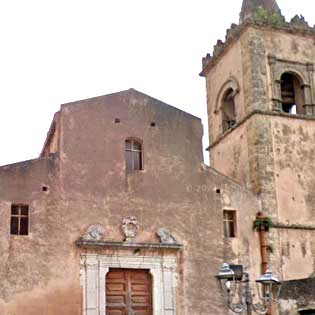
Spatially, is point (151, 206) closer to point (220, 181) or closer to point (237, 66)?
point (220, 181)

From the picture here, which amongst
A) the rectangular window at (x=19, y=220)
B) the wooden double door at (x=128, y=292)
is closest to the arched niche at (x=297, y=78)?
the wooden double door at (x=128, y=292)

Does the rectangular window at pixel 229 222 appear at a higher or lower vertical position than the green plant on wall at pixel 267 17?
lower

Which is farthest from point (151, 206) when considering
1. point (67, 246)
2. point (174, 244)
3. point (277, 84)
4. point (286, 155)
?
point (277, 84)

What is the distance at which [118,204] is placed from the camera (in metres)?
19.1

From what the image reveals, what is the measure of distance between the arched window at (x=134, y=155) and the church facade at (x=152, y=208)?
3 centimetres

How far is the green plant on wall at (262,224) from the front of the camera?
66.5ft

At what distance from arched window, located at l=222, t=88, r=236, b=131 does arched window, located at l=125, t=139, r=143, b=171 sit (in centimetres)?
518

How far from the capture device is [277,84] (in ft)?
74.7

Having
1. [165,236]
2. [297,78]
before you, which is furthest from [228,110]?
[165,236]

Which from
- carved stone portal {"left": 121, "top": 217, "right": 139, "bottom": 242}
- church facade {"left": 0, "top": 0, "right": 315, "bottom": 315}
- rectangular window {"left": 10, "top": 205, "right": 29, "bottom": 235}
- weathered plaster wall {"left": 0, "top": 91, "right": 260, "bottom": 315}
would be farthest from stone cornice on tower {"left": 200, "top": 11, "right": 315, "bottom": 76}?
rectangular window {"left": 10, "top": 205, "right": 29, "bottom": 235}

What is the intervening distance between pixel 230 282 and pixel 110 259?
6072 millimetres

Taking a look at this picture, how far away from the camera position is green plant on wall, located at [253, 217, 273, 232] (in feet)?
66.5

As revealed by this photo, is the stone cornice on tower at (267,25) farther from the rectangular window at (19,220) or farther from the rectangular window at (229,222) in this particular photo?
the rectangular window at (19,220)

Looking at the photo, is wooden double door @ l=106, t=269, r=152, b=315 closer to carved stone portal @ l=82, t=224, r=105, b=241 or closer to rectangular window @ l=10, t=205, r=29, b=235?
carved stone portal @ l=82, t=224, r=105, b=241
